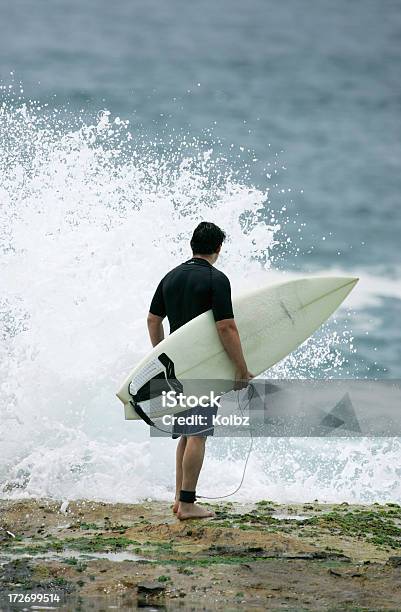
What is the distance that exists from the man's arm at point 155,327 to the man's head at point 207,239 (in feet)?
1.83

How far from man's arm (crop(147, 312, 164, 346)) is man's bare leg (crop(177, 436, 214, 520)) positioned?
0.76 metres

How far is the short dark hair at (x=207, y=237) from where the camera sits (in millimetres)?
5145

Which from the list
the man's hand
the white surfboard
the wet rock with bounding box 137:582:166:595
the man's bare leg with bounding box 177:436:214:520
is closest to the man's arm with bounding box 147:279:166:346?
the white surfboard

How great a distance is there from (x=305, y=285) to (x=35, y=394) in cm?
298

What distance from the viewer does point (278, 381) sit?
1220 centimetres

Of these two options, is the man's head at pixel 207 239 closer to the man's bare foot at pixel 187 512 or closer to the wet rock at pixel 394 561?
the man's bare foot at pixel 187 512

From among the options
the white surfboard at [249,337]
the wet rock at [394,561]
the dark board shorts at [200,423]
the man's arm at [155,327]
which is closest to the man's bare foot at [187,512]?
the dark board shorts at [200,423]

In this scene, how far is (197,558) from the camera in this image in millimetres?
4277

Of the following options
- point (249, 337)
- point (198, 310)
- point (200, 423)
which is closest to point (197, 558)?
point (200, 423)

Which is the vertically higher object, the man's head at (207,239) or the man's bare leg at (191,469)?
the man's head at (207,239)

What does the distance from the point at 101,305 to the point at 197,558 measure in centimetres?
510

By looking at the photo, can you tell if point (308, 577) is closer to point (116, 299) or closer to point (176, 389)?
point (176, 389)

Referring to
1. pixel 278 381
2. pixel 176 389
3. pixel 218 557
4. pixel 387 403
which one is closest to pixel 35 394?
pixel 176 389

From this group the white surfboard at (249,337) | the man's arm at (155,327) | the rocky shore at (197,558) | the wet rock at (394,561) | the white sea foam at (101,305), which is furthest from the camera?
the white sea foam at (101,305)
